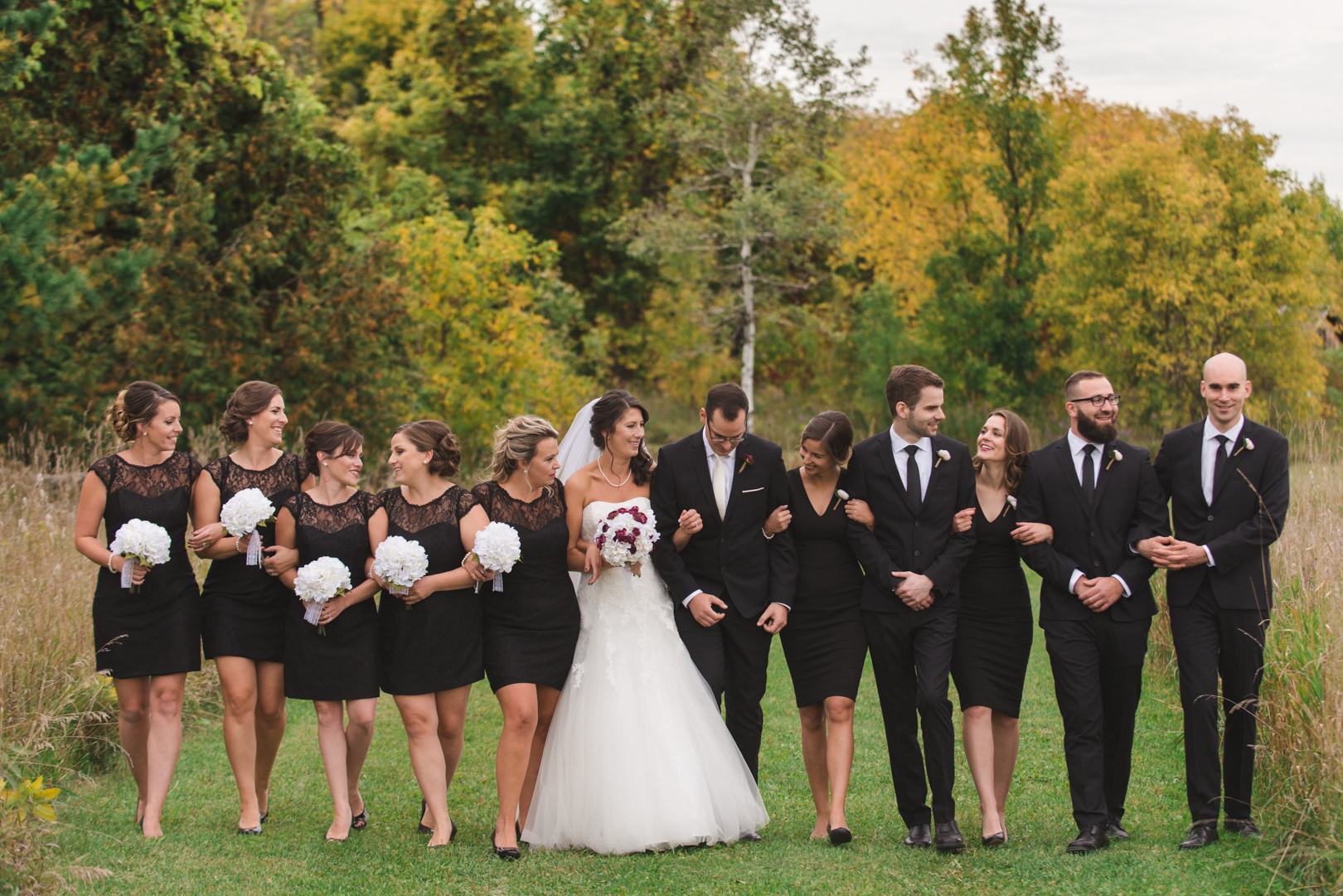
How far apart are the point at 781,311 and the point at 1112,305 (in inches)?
448

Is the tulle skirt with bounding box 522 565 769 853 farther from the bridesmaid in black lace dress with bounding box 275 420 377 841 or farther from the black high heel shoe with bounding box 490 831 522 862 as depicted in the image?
the bridesmaid in black lace dress with bounding box 275 420 377 841

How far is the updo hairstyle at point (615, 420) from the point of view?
19.4 feet

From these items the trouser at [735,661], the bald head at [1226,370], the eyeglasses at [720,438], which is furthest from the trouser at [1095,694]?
the eyeglasses at [720,438]

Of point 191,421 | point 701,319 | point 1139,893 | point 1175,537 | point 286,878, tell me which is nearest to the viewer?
point 1139,893

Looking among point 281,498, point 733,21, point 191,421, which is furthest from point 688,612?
point 733,21

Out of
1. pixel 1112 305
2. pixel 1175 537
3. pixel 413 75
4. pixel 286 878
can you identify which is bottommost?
pixel 286 878

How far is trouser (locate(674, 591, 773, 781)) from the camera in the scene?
6016 mm

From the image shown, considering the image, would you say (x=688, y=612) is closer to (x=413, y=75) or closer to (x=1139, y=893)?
(x=1139, y=893)

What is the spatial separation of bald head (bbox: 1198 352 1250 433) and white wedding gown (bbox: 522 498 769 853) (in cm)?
278

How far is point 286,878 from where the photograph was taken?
5348 millimetres

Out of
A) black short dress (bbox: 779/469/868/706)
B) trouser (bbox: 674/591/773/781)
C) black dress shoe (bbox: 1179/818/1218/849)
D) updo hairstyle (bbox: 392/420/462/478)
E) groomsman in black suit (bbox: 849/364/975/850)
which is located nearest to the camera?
black dress shoe (bbox: 1179/818/1218/849)

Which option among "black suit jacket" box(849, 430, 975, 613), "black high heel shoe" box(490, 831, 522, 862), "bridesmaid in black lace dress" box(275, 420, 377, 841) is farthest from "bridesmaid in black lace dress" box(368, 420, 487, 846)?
"black suit jacket" box(849, 430, 975, 613)

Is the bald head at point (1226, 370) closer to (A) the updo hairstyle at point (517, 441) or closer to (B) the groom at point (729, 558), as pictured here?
(B) the groom at point (729, 558)

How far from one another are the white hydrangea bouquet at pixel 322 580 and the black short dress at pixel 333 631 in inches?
6.2
